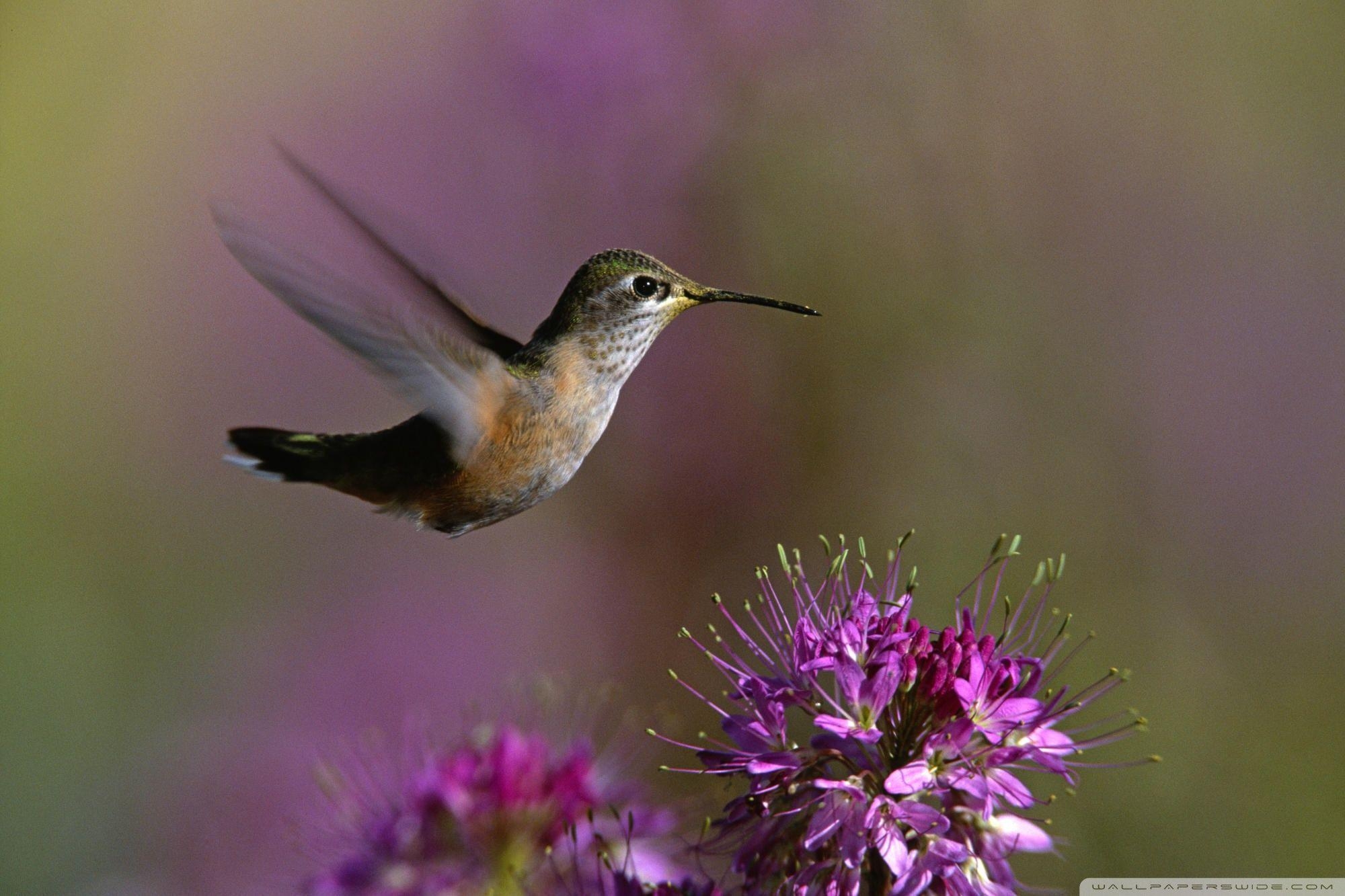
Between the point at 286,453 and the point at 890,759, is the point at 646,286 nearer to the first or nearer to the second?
the point at 286,453

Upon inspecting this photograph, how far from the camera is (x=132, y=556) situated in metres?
4.88

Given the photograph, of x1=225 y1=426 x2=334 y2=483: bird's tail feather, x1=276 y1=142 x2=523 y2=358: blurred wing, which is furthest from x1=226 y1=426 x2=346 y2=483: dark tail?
x1=276 y1=142 x2=523 y2=358: blurred wing

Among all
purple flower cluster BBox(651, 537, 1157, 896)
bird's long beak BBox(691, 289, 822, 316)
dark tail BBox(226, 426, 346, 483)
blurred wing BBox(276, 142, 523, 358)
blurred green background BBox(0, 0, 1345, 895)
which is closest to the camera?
purple flower cluster BBox(651, 537, 1157, 896)

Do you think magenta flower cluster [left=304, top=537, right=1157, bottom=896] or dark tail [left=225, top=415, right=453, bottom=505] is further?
dark tail [left=225, top=415, right=453, bottom=505]

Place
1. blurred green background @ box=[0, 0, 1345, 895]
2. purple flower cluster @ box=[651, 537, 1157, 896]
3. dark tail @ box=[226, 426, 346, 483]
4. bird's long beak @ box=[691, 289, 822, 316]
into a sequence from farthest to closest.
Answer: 1. blurred green background @ box=[0, 0, 1345, 895]
2. dark tail @ box=[226, 426, 346, 483]
3. bird's long beak @ box=[691, 289, 822, 316]
4. purple flower cluster @ box=[651, 537, 1157, 896]

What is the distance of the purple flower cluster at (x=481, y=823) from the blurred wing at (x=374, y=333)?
0.77 meters

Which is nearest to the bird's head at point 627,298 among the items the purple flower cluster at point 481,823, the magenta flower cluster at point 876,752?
the magenta flower cluster at point 876,752

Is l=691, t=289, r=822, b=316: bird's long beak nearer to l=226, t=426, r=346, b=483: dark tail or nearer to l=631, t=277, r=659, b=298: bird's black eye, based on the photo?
l=631, t=277, r=659, b=298: bird's black eye

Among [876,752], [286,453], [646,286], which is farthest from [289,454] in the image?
[876,752]

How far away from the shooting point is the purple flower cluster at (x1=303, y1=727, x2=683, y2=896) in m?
2.30

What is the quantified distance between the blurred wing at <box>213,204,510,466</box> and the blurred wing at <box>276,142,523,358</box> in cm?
9

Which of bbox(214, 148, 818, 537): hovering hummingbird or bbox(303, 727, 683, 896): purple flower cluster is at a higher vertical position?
bbox(214, 148, 818, 537): hovering hummingbird

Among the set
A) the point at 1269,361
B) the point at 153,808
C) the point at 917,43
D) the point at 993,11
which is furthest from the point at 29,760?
the point at 1269,361

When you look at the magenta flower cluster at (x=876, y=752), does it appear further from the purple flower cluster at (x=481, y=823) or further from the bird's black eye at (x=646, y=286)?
the bird's black eye at (x=646, y=286)
